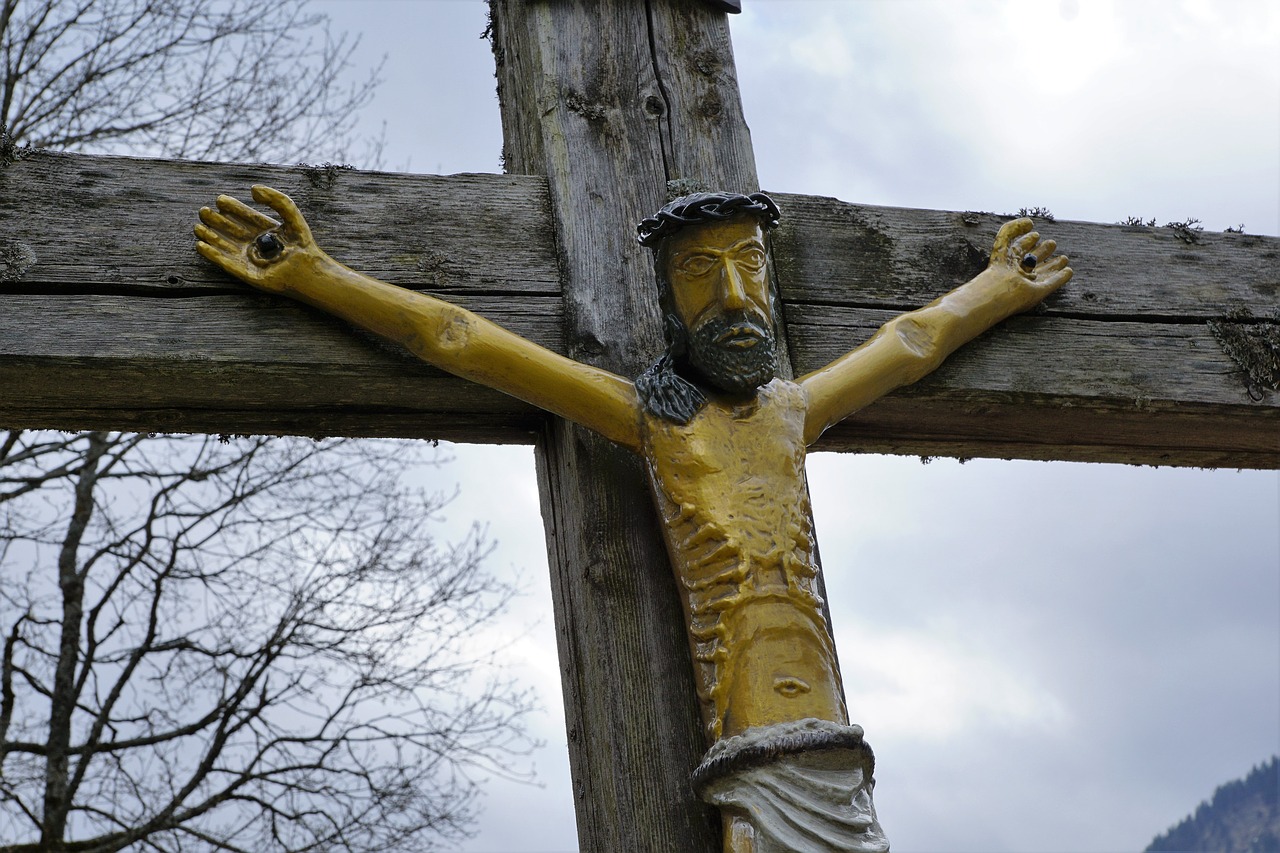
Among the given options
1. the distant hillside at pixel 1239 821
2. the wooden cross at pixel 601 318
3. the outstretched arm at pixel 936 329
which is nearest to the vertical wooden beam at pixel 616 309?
the wooden cross at pixel 601 318

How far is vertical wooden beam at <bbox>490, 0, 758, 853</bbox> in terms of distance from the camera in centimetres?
206

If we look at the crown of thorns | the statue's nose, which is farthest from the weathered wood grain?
the statue's nose

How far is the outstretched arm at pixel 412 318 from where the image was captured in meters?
2.15

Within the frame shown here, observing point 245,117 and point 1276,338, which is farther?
point 245,117

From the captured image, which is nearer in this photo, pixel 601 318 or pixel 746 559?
pixel 746 559

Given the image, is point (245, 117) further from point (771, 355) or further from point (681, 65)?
point (771, 355)

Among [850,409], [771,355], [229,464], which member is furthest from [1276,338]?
[229,464]

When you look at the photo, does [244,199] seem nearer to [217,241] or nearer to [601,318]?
[217,241]

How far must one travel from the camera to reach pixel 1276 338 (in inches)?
104

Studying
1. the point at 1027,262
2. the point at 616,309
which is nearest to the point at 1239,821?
the point at 1027,262

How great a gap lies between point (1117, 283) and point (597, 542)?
1.14 meters

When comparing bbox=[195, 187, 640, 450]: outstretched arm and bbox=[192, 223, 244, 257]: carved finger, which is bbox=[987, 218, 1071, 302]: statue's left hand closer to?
bbox=[195, 187, 640, 450]: outstretched arm

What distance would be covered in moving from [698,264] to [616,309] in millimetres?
215

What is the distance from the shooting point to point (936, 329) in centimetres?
241
